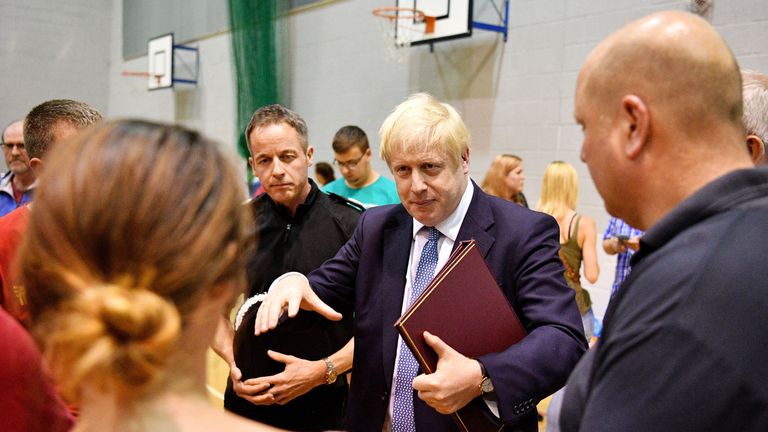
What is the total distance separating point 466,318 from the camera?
1457 millimetres

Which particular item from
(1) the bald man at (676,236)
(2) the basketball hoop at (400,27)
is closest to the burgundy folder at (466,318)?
(1) the bald man at (676,236)

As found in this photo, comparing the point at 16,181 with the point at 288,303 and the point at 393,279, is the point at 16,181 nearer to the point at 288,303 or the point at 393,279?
the point at 288,303

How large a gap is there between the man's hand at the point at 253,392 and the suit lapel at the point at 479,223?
772 mm

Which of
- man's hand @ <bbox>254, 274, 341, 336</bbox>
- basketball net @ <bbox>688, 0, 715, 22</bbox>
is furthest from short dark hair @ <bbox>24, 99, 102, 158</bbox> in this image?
basketball net @ <bbox>688, 0, 715, 22</bbox>

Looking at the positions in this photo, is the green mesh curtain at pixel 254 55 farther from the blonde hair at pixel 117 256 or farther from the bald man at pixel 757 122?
the blonde hair at pixel 117 256

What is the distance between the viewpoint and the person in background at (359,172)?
4820 millimetres

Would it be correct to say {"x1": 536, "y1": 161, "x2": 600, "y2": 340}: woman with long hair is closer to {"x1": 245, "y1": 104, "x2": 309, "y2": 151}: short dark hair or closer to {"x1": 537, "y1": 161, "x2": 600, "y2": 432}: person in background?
{"x1": 537, "y1": 161, "x2": 600, "y2": 432}: person in background

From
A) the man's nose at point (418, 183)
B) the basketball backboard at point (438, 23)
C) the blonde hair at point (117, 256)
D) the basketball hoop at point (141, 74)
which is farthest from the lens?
the basketball hoop at point (141, 74)

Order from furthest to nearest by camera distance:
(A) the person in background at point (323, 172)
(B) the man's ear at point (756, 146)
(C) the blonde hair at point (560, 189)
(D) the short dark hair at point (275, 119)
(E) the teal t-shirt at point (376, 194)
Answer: (A) the person in background at point (323, 172), (E) the teal t-shirt at point (376, 194), (C) the blonde hair at point (560, 189), (D) the short dark hair at point (275, 119), (B) the man's ear at point (756, 146)

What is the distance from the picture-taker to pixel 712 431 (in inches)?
32.1

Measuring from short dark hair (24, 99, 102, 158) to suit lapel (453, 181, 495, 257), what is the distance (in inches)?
46.9

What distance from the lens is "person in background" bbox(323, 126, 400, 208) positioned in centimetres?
A: 482

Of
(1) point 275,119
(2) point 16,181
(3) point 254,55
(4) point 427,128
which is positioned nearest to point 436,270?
(4) point 427,128

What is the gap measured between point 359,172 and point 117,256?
4.19m
